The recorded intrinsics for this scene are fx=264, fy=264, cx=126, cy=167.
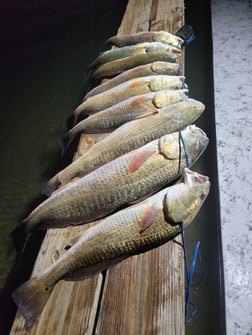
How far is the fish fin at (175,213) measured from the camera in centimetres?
150

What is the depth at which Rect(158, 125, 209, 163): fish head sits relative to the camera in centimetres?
175

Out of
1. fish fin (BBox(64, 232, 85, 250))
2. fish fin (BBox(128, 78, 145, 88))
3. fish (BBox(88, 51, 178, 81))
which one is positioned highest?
fish (BBox(88, 51, 178, 81))

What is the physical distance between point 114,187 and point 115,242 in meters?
0.35

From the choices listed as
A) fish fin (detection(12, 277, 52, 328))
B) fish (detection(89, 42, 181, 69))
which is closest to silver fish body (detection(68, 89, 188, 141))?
fish (detection(89, 42, 181, 69))

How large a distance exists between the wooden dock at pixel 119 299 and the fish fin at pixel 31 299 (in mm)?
99

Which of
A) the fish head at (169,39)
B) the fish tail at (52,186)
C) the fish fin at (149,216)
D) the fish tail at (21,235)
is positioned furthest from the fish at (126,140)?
the fish head at (169,39)

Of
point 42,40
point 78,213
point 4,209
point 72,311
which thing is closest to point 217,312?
point 72,311

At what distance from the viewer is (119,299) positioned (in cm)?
161

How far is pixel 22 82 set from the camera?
550cm

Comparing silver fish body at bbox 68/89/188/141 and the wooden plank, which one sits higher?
silver fish body at bbox 68/89/188/141

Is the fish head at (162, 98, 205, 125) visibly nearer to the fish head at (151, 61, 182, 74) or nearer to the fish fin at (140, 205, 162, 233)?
the fish head at (151, 61, 182, 74)

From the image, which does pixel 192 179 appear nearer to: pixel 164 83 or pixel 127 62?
pixel 164 83

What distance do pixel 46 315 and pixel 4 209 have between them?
2.46 metres

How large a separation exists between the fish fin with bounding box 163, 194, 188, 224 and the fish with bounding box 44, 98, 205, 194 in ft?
1.96
